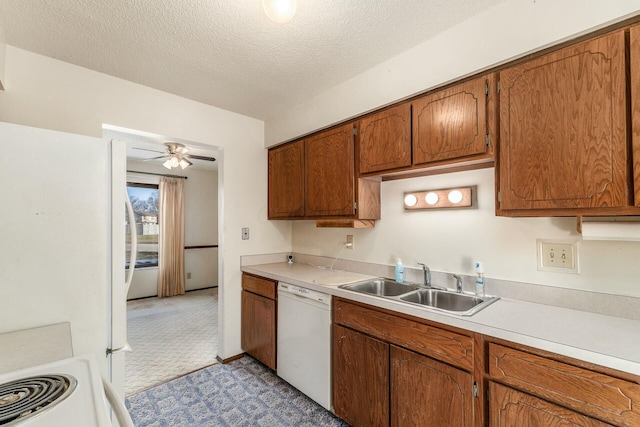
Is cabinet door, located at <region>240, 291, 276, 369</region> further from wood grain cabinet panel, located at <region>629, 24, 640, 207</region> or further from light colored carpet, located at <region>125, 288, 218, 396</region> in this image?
wood grain cabinet panel, located at <region>629, 24, 640, 207</region>

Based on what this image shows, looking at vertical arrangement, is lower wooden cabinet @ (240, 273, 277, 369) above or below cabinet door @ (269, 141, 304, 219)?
below

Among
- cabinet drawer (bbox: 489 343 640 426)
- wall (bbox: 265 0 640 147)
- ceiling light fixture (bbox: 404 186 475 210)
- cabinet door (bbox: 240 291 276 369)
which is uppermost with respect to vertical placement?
wall (bbox: 265 0 640 147)

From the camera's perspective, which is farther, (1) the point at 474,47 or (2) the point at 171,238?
(2) the point at 171,238

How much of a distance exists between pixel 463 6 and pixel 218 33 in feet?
4.37

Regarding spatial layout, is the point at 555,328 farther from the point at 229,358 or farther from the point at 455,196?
the point at 229,358

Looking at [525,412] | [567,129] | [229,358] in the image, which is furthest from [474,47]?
[229,358]

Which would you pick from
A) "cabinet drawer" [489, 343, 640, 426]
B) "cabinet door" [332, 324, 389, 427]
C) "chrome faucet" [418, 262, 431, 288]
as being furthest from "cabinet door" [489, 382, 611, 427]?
"chrome faucet" [418, 262, 431, 288]

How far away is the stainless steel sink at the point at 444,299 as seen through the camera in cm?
172

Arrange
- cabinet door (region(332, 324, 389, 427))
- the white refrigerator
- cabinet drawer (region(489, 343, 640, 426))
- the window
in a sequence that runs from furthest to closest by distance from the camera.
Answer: the window < cabinet door (region(332, 324, 389, 427)) < the white refrigerator < cabinet drawer (region(489, 343, 640, 426))

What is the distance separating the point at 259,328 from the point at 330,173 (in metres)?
1.52

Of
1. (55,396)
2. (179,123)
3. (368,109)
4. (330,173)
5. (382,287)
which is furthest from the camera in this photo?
(179,123)

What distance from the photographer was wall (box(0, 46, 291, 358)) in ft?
5.95

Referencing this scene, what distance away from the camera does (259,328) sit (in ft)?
8.39

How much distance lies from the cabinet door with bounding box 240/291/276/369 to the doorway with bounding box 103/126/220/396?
0.43m
